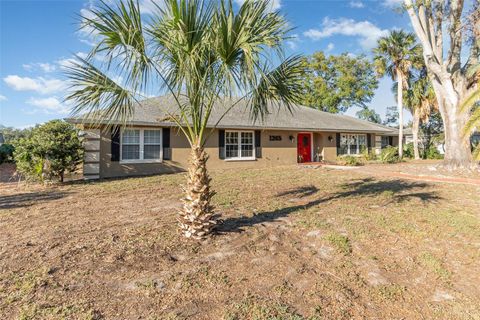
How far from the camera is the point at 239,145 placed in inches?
669

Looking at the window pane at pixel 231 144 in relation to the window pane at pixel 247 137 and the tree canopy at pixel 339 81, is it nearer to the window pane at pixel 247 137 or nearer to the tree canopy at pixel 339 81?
the window pane at pixel 247 137

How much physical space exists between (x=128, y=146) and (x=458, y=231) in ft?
42.2

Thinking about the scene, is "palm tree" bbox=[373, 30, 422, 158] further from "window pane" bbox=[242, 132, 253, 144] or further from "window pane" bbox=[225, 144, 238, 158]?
"window pane" bbox=[225, 144, 238, 158]

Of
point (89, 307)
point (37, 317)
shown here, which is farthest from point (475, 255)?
point (37, 317)

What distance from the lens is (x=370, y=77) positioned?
36.0 metres

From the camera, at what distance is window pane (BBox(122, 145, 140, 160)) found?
13641mm

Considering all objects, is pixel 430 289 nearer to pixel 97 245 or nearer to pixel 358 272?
pixel 358 272

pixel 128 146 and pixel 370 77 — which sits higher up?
pixel 370 77

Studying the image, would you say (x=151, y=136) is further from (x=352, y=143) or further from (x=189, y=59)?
(x=352, y=143)

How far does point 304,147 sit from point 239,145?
19.7ft

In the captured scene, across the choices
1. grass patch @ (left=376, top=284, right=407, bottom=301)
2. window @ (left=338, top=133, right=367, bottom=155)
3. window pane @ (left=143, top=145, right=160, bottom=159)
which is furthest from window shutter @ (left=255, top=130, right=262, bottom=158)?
grass patch @ (left=376, top=284, right=407, bottom=301)

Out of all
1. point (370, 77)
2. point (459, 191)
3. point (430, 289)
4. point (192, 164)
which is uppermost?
point (370, 77)

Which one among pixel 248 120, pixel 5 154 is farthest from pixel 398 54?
pixel 5 154

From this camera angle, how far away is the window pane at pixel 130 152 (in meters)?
13.6
